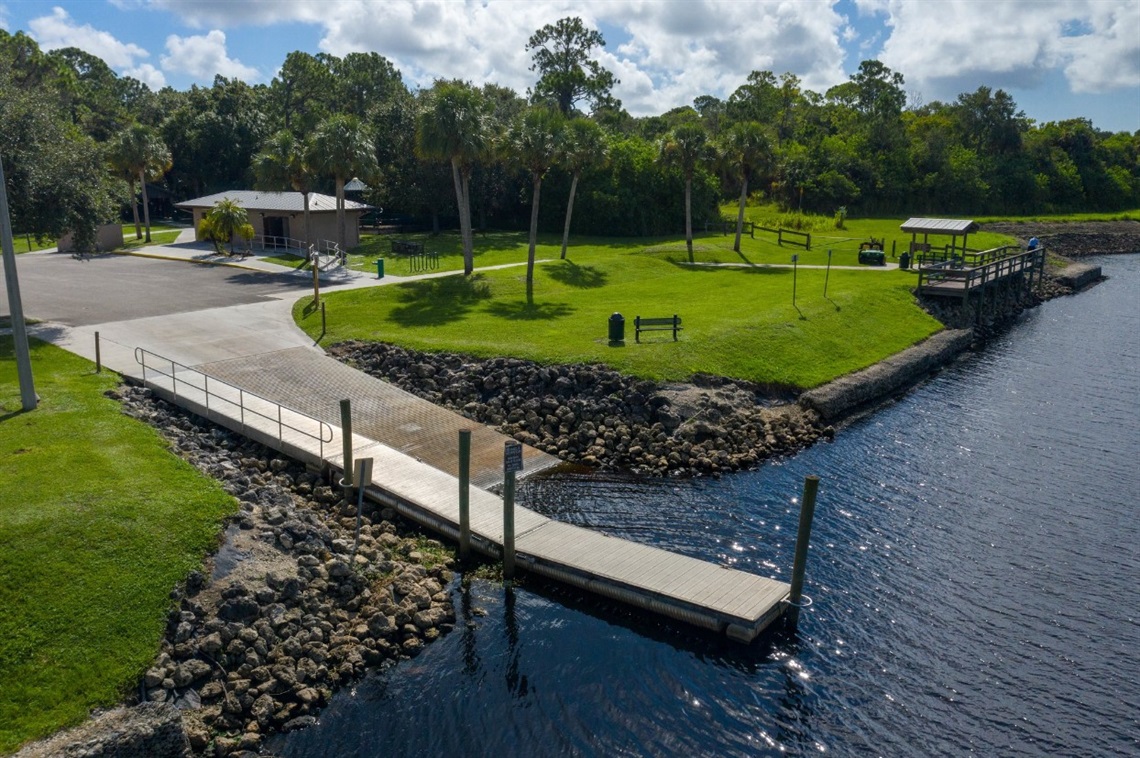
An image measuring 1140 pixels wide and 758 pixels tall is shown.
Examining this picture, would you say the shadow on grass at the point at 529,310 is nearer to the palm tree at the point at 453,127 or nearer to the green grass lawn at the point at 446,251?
the palm tree at the point at 453,127

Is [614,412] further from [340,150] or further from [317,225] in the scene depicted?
[317,225]

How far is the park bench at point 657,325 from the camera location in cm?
2986

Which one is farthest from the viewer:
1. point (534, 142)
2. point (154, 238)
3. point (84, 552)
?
point (154, 238)

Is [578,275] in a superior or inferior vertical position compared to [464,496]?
superior

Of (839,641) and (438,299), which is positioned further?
(438,299)

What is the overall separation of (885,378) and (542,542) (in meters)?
18.4

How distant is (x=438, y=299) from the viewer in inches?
1499

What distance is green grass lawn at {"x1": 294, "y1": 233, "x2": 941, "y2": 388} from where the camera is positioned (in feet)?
94.3

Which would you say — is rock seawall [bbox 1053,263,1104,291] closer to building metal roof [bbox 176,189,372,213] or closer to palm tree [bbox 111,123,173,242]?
building metal roof [bbox 176,189,372,213]

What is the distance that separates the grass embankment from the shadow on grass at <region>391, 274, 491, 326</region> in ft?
47.4

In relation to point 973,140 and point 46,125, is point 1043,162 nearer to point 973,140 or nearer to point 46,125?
point 973,140

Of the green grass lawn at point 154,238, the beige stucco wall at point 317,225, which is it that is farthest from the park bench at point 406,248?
the green grass lawn at point 154,238

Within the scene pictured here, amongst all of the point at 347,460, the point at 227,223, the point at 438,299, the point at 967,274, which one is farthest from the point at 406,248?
the point at 347,460

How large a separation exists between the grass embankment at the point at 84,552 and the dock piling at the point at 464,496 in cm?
476
